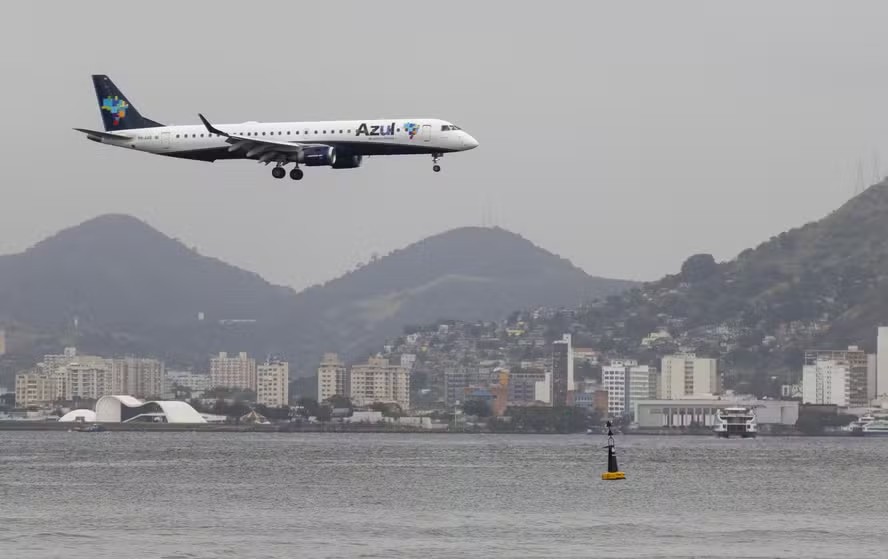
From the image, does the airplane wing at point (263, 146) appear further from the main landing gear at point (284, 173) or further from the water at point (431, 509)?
the water at point (431, 509)

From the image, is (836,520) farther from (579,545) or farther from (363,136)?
(363,136)

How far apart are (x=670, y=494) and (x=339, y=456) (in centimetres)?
6356

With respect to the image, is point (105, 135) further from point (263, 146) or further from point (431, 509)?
point (431, 509)

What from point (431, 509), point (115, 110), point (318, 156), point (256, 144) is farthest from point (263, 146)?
point (431, 509)

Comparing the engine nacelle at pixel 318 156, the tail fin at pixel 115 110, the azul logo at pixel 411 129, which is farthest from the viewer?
the tail fin at pixel 115 110

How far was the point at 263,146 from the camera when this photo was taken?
125500mm

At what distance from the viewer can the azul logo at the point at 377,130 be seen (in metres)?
123

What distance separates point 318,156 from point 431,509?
104 ft

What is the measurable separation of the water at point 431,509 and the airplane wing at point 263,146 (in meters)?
21.5

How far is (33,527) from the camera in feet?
294

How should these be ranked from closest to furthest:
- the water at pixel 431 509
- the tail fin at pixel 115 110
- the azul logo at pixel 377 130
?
1. the water at pixel 431 509
2. the azul logo at pixel 377 130
3. the tail fin at pixel 115 110

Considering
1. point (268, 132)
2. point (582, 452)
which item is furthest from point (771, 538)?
point (582, 452)

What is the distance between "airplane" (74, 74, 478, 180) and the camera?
123750mm

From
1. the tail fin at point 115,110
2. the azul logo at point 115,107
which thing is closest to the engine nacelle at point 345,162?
the tail fin at point 115,110
